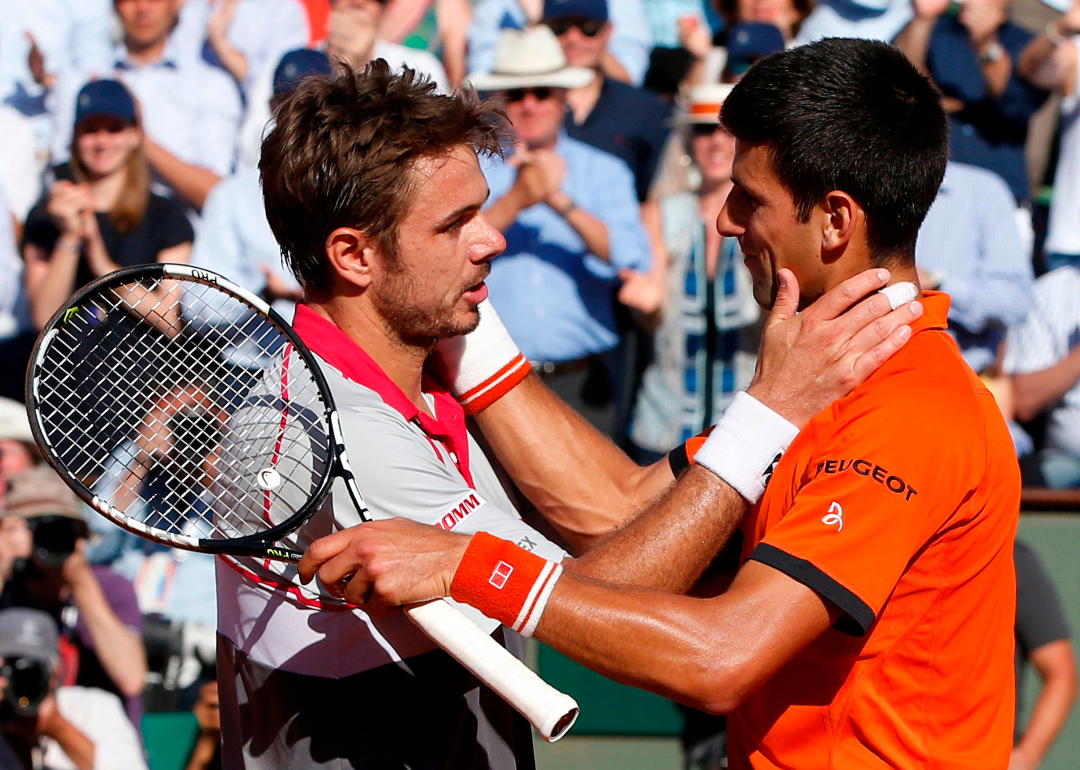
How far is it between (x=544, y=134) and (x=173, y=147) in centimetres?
181

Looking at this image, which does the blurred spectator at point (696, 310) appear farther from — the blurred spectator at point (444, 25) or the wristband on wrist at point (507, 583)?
the wristband on wrist at point (507, 583)

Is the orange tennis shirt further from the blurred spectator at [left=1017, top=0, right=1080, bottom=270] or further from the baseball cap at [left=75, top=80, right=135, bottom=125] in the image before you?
the baseball cap at [left=75, top=80, right=135, bottom=125]

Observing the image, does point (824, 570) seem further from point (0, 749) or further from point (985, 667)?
point (0, 749)

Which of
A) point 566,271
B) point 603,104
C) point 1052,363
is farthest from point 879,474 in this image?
point 603,104

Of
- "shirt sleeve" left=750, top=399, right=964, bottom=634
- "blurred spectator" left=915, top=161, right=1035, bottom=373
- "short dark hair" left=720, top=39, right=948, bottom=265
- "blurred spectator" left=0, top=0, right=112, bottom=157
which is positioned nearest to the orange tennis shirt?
"shirt sleeve" left=750, top=399, right=964, bottom=634

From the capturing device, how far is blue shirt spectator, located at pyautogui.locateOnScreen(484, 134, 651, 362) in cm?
578

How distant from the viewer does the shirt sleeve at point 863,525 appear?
2.25 meters

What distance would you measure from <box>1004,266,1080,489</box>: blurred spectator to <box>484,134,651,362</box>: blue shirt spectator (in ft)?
6.14

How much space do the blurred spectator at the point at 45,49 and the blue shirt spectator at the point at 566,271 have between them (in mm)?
2117

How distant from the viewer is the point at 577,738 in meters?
5.73

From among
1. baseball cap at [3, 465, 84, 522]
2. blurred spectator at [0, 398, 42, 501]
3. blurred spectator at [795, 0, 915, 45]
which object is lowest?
baseball cap at [3, 465, 84, 522]

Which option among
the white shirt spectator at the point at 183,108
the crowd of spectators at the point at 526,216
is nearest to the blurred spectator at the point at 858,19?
the crowd of spectators at the point at 526,216

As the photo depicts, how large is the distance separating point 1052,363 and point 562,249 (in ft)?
7.92

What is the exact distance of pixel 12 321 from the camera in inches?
229
